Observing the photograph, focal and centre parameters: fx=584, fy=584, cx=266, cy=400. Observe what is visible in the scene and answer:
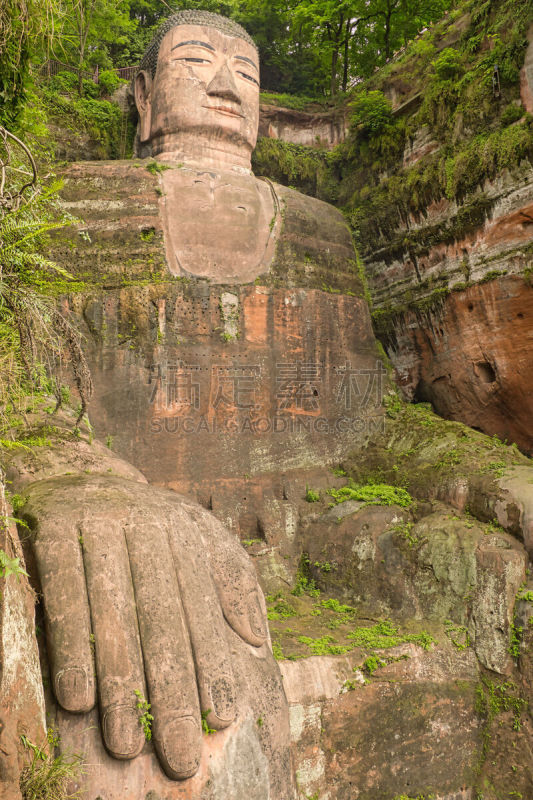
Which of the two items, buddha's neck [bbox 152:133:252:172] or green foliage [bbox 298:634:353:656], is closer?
green foliage [bbox 298:634:353:656]

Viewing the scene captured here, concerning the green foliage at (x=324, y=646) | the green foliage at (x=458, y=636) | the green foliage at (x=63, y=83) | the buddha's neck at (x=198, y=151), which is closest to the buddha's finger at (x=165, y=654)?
the green foliage at (x=324, y=646)

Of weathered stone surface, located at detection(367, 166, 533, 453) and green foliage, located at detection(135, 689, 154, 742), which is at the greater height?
weathered stone surface, located at detection(367, 166, 533, 453)

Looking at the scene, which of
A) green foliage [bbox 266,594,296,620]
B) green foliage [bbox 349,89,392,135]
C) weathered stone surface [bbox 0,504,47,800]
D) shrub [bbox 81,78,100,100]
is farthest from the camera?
shrub [bbox 81,78,100,100]

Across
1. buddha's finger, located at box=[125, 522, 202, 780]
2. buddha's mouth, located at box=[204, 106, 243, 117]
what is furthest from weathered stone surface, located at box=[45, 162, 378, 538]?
buddha's finger, located at box=[125, 522, 202, 780]

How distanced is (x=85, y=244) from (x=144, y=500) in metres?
6.19

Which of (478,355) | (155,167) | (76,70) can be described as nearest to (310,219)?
(155,167)

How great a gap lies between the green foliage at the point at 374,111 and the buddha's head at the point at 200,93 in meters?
2.43

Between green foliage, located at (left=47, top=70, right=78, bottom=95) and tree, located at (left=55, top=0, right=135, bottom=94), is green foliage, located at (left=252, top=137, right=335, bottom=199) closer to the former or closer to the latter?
green foliage, located at (left=47, top=70, right=78, bottom=95)

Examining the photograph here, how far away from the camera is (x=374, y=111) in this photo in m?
12.4

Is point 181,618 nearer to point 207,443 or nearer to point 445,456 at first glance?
point 207,443

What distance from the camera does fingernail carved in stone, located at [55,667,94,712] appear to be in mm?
3570

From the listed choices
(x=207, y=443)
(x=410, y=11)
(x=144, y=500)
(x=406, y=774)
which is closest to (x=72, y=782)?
(x=144, y=500)

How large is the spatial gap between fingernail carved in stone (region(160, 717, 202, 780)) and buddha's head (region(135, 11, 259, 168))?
33.3 ft

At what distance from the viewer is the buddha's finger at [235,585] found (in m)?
4.63
